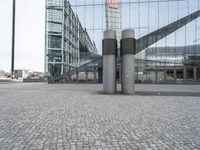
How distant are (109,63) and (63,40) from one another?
21711mm

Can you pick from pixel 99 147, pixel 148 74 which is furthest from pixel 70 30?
pixel 99 147

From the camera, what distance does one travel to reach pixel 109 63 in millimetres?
17641

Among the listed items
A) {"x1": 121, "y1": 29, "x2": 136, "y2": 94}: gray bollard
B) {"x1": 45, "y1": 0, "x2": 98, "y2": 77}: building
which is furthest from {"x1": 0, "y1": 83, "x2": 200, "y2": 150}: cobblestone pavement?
{"x1": 45, "y1": 0, "x2": 98, "y2": 77}: building

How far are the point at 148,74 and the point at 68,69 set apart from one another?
12.8m

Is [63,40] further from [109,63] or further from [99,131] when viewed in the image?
[99,131]

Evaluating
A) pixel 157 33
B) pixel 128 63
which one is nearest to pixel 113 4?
pixel 157 33

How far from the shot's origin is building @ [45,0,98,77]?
3688 cm

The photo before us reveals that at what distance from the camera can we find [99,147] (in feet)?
15.6

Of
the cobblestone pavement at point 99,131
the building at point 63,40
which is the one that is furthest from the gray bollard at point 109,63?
the building at point 63,40

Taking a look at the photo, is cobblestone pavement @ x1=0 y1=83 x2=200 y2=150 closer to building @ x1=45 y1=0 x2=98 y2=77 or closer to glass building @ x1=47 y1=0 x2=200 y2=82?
glass building @ x1=47 y1=0 x2=200 y2=82

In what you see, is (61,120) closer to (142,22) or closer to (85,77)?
(85,77)

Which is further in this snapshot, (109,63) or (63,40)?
(63,40)

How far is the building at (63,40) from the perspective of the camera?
121 ft

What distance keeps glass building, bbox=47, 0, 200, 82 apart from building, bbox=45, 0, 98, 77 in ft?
3.41
